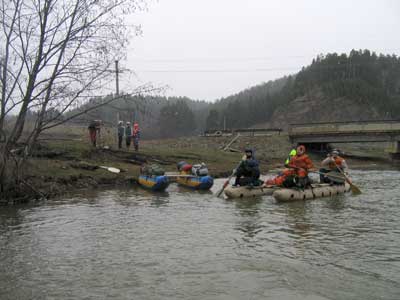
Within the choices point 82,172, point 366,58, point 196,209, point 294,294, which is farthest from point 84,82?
point 366,58

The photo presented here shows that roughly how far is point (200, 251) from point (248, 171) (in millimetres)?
8434

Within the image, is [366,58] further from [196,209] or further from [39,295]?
[39,295]

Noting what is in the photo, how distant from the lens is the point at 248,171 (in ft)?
57.3

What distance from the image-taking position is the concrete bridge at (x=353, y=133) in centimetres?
4216

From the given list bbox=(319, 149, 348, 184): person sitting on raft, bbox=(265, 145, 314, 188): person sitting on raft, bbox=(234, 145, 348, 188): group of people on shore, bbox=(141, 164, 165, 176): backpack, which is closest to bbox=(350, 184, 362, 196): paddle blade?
bbox=(234, 145, 348, 188): group of people on shore

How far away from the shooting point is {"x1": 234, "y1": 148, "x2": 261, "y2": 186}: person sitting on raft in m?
17.2

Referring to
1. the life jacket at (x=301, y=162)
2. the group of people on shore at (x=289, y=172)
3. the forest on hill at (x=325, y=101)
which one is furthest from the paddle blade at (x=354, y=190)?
the forest on hill at (x=325, y=101)

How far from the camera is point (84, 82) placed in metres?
14.7

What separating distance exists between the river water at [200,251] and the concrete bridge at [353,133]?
2919cm

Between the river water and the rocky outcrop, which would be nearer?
the river water

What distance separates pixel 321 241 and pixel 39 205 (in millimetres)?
9704

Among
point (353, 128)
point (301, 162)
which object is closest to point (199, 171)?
point (301, 162)

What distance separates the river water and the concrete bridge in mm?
29192

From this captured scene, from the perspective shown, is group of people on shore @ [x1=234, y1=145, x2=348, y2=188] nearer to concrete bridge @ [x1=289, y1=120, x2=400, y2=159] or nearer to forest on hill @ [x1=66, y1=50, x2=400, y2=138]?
concrete bridge @ [x1=289, y1=120, x2=400, y2=159]
